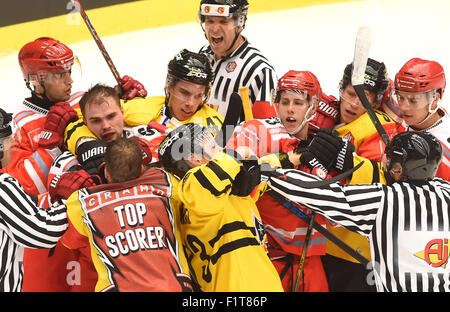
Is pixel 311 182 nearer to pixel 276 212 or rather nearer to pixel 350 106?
pixel 276 212

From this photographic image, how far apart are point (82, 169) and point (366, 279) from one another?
1332 mm

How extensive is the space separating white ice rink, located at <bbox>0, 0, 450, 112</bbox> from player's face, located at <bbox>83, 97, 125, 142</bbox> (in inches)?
105

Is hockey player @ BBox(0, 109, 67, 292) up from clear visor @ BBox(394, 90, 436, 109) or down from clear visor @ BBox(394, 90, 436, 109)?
down

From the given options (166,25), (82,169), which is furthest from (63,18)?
(82,169)

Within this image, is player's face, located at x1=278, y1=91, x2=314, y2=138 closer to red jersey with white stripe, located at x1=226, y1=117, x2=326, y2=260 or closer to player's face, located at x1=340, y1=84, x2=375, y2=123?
red jersey with white stripe, located at x1=226, y1=117, x2=326, y2=260

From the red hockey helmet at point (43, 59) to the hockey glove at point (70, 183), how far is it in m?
0.95

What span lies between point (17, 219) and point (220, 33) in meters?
1.99

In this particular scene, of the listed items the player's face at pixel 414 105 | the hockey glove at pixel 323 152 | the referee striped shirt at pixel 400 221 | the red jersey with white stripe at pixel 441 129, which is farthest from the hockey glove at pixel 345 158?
the player's face at pixel 414 105

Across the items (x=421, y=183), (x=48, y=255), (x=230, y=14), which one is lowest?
(x=48, y=255)

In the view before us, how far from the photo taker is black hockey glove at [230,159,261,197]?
7.47 ft

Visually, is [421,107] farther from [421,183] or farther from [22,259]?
[22,259]

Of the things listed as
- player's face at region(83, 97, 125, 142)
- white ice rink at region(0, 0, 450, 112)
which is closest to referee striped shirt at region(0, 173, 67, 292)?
player's face at region(83, 97, 125, 142)

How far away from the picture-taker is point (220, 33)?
3.89 meters

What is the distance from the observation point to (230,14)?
3844 millimetres
